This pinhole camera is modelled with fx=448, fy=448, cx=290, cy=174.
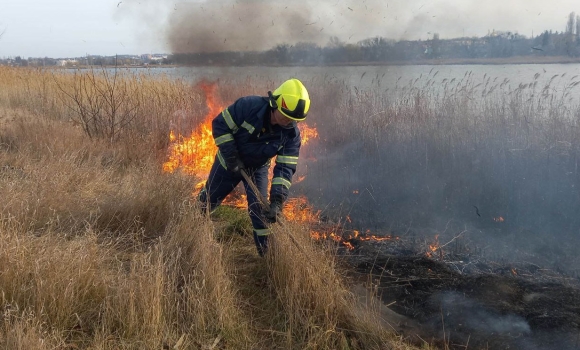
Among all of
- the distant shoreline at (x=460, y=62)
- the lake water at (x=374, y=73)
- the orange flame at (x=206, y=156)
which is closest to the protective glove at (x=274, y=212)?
the orange flame at (x=206, y=156)

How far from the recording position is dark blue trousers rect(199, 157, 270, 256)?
4.46 m

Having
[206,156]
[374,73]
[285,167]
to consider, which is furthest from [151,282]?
[374,73]

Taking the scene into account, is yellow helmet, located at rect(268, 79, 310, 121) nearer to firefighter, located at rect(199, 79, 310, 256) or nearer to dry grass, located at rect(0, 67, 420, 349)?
firefighter, located at rect(199, 79, 310, 256)

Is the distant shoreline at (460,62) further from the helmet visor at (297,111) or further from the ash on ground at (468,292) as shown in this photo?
the helmet visor at (297,111)

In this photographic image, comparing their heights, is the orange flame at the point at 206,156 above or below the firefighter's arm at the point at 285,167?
below

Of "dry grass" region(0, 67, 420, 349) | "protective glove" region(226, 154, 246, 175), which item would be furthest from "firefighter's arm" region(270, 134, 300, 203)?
"dry grass" region(0, 67, 420, 349)

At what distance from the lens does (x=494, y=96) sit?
8344 millimetres

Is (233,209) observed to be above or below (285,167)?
below

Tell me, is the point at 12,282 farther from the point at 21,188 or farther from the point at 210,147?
the point at 210,147

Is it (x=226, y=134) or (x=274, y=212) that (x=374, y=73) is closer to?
(x=226, y=134)

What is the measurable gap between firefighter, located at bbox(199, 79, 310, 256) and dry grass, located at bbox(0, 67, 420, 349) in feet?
1.33

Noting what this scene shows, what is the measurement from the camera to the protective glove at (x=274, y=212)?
13.5 feet

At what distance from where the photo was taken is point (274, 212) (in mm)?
4141

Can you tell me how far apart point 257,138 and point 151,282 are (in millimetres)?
1876
